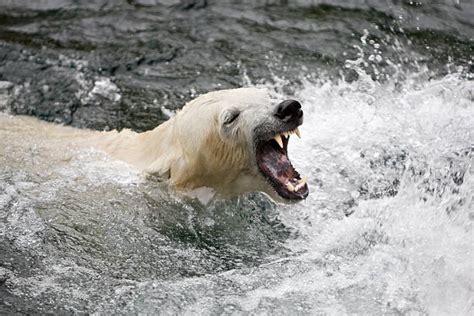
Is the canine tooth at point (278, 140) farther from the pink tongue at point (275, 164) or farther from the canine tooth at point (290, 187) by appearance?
the canine tooth at point (290, 187)

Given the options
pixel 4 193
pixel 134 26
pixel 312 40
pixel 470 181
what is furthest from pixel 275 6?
pixel 4 193

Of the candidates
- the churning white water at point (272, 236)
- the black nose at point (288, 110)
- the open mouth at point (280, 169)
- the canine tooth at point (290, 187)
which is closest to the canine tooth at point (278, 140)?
the open mouth at point (280, 169)

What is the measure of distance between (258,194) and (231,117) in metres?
1.23

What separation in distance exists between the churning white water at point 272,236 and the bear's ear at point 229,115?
838 millimetres

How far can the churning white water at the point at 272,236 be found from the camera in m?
5.99

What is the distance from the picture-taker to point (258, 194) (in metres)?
7.20

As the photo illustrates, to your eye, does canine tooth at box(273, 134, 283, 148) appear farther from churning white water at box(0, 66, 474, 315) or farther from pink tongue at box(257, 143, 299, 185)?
churning white water at box(0, 66, 474, 315)

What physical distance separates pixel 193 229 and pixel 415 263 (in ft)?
5.79

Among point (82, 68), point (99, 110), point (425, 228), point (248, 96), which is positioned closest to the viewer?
point (248, 96)

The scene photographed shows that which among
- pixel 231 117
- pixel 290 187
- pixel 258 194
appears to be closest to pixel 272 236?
pixel 258 194

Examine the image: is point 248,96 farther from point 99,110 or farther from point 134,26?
point 134,26

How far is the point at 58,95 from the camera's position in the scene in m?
9.00

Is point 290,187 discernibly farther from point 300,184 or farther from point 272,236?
point 272,236

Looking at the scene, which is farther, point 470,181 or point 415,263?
point 470,181
